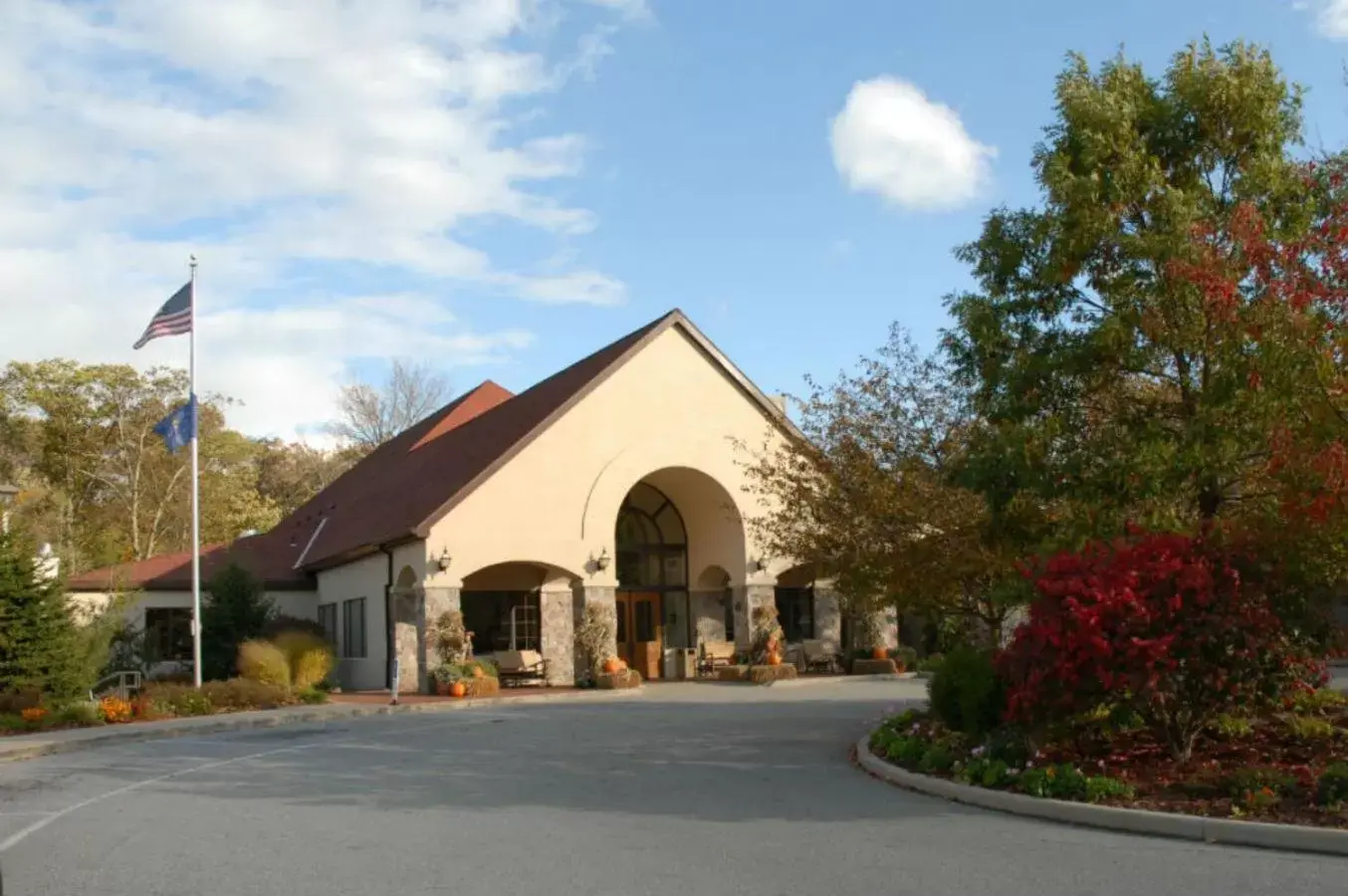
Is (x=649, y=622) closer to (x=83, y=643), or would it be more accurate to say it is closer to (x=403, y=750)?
(x=83, y=643)

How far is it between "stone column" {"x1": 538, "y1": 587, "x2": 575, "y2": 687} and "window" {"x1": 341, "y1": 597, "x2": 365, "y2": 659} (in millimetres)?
5369

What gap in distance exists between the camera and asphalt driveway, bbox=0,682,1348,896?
26.9ft

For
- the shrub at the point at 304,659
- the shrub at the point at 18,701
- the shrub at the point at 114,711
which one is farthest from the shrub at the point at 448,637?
the shrub at the point at 18,701

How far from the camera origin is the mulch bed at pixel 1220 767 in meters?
9.55

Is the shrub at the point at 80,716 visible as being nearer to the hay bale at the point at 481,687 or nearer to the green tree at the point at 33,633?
the green tree at the point at 33,633

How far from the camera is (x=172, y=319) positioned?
26.6 meters

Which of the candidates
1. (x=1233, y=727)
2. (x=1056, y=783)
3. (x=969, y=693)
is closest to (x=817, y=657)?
(x=969, y=693)

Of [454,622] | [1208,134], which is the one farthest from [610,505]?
[1208,134]

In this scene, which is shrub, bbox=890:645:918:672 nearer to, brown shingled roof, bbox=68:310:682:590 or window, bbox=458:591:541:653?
window, bbox=458:591:541:653

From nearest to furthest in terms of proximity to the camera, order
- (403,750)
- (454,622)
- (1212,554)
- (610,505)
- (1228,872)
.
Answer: (1228,872) < (1212,554) < (403,750) < (454,622) < (610,505)

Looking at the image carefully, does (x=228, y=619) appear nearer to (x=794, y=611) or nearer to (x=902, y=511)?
(x=794, y=611)

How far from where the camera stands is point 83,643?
84.3 feet

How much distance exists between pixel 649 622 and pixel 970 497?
17.9m

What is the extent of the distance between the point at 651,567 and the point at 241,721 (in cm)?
1415
